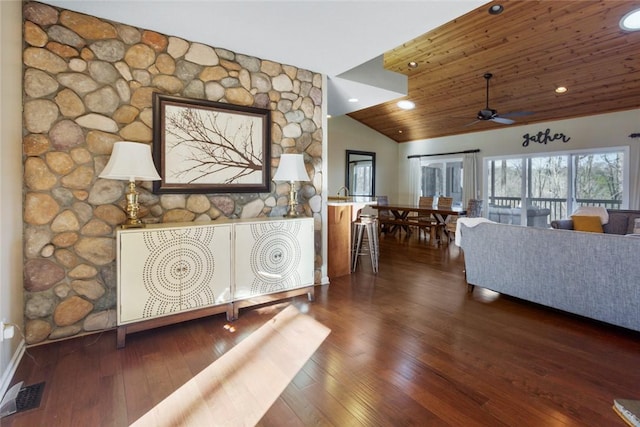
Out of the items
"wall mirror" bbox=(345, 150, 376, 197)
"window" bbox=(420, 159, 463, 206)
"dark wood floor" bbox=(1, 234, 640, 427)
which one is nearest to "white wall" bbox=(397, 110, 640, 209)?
"window" bbox=(420, 159, 463, 206)

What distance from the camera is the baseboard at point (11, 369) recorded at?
1732mm

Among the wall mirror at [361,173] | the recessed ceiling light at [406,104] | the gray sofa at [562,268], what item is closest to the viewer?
the gray sofa at [562,268]

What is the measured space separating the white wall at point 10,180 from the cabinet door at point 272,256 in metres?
1.40

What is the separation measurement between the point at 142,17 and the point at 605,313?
13.8 ft

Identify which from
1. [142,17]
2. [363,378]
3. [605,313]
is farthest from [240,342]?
[605,313]

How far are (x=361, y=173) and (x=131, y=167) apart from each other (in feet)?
22.8

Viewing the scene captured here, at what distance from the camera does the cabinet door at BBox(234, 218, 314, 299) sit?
2773 mm

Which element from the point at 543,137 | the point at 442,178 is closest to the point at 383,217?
the point at 442,178

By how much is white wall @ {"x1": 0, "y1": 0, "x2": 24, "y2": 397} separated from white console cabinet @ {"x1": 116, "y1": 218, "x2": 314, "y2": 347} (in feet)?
1.82

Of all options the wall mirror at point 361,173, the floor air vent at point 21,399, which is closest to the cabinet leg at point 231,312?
Result: the floor air vent at point 21,399

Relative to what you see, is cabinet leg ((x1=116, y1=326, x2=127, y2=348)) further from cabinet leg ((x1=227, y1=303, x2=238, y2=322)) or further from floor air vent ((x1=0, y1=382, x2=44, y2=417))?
cabinet leg ((x1=227, y1=303, x2=238, y2=322))

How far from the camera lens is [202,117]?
9.41 feet

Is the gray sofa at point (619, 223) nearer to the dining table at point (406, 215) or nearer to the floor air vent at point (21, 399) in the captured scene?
the dining table at point (406, 215)

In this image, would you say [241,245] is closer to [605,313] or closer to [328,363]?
[328,363]
